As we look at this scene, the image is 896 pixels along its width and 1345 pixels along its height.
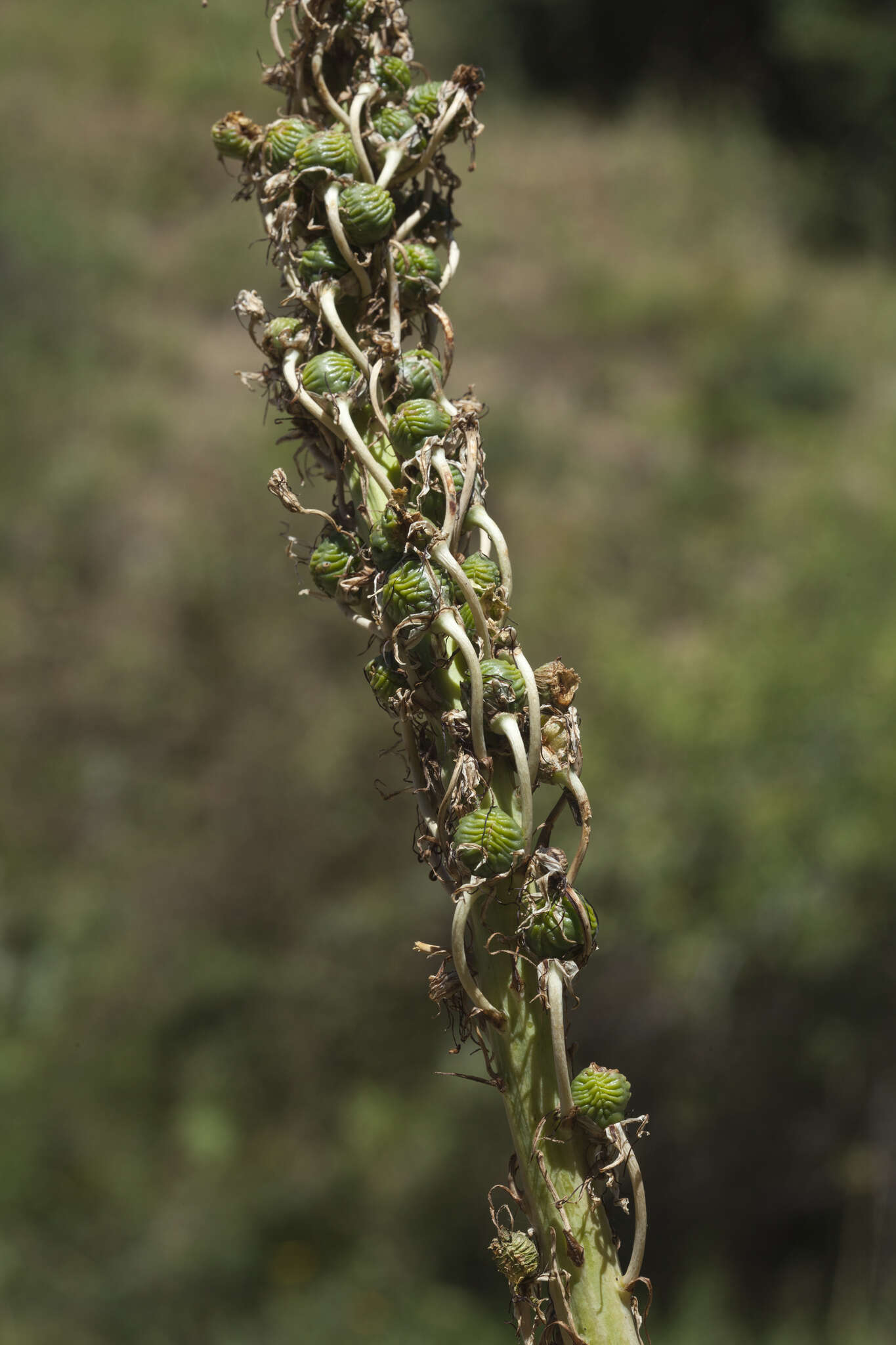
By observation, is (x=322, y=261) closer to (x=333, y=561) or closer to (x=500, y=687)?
(x=333, y=561)

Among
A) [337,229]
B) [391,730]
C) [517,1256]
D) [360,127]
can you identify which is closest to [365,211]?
[337,229]

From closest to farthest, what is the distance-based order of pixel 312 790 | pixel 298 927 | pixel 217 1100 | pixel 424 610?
pixel 424 610 → pixel 217 1100 → pixel 298 927 → pixel 312 790

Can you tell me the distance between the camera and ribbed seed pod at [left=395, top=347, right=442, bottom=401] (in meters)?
1.08

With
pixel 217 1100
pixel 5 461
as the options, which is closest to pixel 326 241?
pixel 217 1100

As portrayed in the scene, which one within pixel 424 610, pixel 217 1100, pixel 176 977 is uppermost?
pixel 176 977

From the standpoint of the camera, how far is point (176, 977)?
7.52m

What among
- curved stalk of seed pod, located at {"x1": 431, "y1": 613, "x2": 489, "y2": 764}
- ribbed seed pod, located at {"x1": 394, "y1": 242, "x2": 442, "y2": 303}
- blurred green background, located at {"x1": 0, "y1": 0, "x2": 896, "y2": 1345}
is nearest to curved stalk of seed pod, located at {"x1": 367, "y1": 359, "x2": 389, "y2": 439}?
ribbed seed pod, located at {"x1": 394, "y1": 242, "x2": 442, "y2": 303}

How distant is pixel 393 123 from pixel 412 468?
0.37 m

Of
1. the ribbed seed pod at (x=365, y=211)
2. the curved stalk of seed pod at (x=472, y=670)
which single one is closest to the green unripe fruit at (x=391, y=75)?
the ribbed seed pod at (x=365, y=211)

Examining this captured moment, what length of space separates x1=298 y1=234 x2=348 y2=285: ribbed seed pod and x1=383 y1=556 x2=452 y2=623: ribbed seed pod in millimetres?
309

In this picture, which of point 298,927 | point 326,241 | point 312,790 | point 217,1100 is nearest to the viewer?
point 326,241

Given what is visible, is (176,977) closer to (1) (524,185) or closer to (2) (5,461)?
(2) (5,461)

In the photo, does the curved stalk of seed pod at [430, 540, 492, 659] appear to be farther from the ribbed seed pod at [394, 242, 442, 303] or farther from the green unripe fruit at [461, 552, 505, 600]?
the ribbed seed pod at [394, 242, 442, 303]

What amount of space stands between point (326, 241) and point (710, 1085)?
577 cm
